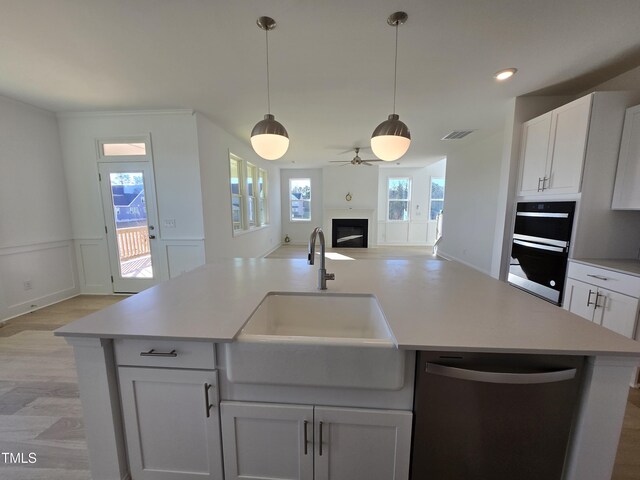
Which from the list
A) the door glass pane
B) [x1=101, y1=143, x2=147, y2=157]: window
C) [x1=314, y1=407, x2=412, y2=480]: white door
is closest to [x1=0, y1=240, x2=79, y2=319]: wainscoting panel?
the door glass pane

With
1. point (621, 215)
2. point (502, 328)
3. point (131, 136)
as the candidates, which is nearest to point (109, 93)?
point (131, 136)

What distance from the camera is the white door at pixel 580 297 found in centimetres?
199

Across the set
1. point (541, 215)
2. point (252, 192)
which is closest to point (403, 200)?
point (252, 192)

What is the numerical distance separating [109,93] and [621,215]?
5404 millimetres

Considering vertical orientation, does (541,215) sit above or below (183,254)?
above

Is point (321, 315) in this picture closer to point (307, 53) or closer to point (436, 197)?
point (307, 53)

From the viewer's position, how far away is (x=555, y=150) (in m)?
2.43

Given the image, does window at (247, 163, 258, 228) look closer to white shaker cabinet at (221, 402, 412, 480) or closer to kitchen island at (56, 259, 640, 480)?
kitchen island at (56, 259, 640, 480)

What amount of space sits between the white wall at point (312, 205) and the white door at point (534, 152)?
557 centimetres

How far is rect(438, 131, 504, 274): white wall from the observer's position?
4.33m

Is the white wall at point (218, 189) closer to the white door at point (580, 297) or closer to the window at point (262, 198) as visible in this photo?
the window at point (262, 198)

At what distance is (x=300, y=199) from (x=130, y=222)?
5.26 metres

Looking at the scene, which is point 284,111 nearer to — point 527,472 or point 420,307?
point 420,307

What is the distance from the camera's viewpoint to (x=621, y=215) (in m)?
2.19
